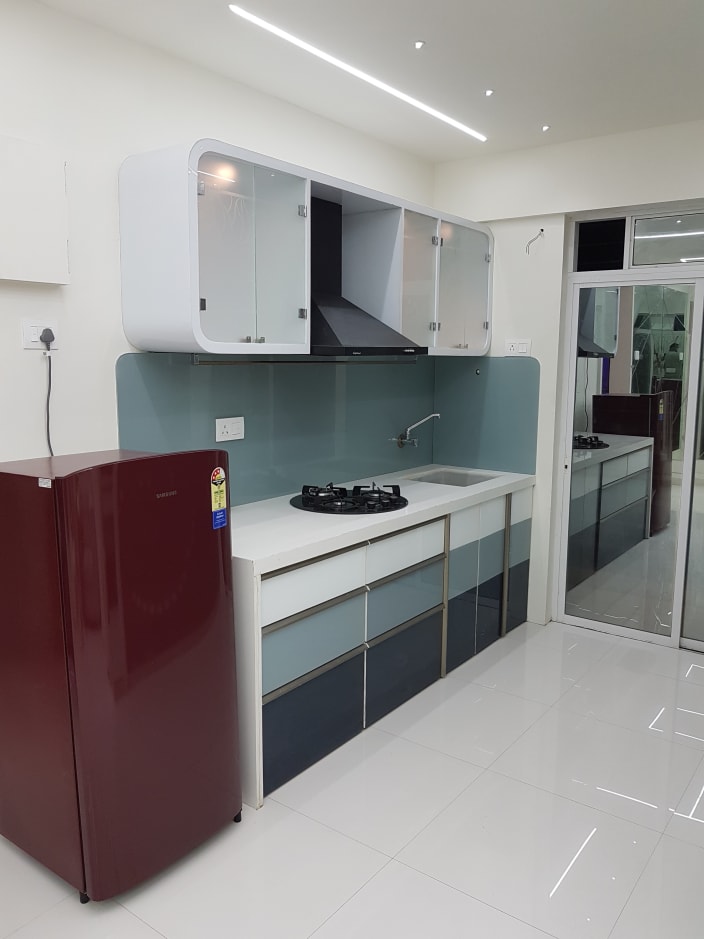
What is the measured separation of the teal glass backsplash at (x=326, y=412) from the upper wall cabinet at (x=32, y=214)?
45cm

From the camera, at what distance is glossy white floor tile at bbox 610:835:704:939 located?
208cm

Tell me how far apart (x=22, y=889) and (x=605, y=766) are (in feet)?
6.93

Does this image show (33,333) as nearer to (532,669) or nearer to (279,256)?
(279,256)

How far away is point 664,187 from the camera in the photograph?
12.3 ft

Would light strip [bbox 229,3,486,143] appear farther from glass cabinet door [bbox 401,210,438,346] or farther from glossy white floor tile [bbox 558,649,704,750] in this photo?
glossy white floor tile [bbox 558,649,704,750]

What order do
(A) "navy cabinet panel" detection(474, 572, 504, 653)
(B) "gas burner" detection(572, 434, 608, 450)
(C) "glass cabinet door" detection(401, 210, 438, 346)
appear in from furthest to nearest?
(B) "gas burner" detection(572, 434, 608, 450), (A) "navy cabinet panel" detection(474, 572, 504, 653), (C) "glass cabinet door" detection(401, 210, 438, 346)

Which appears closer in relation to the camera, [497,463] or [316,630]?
[316,630]

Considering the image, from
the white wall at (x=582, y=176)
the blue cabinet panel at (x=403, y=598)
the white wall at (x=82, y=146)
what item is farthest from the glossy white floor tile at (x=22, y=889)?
the white wall at (x=582, y=176)

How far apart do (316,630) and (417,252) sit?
1952 mm

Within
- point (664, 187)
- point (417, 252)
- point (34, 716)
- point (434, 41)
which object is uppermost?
point (434, 41)

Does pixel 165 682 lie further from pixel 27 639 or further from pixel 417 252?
pixel 417 252

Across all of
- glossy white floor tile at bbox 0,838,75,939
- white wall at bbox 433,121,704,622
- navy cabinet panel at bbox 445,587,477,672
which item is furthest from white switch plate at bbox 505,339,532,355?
glossy white floor tile at bbox 0,838,75,939

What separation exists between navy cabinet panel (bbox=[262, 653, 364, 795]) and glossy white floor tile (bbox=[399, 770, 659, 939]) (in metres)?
0.55

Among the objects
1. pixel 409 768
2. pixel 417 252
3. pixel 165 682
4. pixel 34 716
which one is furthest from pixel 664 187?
pixel 34 716
